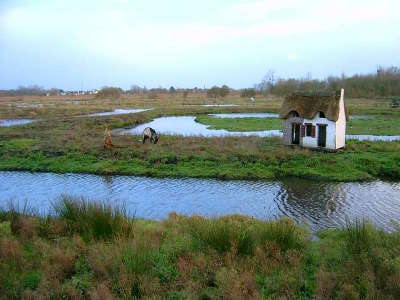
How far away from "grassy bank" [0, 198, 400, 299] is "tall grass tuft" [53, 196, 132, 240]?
0.09ft

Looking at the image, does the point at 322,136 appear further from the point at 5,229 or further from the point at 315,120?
the point at 5,229

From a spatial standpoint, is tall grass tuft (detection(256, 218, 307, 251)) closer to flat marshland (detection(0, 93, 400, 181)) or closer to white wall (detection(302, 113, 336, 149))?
flat marshland (detection(0, 93, 400, 181))

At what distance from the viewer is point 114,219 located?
10.2 meters

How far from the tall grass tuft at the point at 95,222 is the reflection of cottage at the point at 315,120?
19056 millimetres

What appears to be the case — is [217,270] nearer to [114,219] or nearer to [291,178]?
[114,219]

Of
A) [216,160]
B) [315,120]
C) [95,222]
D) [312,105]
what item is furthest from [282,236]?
[312,105]

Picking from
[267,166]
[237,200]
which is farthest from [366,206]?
[267,166]

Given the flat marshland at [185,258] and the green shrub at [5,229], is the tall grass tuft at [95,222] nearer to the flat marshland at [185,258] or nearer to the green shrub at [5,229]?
the flat marshland at [185,258]

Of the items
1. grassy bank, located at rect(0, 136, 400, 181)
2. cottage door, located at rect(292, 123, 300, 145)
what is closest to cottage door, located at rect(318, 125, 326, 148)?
grassy bank, located at rect(0, 136, 400, 181)

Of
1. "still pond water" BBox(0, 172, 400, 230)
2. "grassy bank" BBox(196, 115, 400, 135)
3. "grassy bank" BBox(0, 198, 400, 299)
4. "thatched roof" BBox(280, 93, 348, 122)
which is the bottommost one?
"still pond water" BBox(0, 172, 400, 230)

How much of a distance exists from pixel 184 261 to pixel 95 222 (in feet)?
9.46

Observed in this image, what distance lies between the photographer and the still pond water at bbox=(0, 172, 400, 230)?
15.5 m

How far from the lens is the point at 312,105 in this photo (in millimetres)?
27234

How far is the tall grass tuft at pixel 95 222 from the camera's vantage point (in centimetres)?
999
